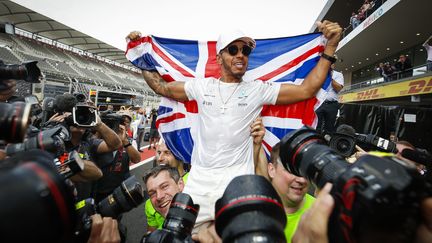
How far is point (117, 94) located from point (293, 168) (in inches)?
689

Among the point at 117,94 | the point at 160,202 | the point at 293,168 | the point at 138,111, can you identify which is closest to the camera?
the point at 293,168

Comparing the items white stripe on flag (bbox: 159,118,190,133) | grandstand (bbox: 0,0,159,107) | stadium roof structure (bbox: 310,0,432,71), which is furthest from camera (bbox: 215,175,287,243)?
grandstand (bbox: 0,0,159,107)

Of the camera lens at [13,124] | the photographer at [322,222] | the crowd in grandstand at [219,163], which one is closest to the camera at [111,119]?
the crowd in grandstand at [219,163]

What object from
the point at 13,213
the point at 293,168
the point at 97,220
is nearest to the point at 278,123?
the point at 293,168

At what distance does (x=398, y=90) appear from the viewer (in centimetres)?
1017

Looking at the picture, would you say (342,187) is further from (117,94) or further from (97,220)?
(117,94)

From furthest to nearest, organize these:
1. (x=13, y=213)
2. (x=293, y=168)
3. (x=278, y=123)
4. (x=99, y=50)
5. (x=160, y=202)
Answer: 1. (x=99, y=50)
2. (x=278, y=123)
3. (x=160, y=202)
4. (x=293, y=168)
5. (x=13, y=213)

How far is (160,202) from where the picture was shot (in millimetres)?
1992

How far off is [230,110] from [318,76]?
65 centimetres

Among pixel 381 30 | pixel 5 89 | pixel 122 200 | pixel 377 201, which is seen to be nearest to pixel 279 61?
pixel 122 200

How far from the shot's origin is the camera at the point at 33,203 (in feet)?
1.44

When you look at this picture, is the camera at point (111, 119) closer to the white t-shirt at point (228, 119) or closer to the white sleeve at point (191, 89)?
the white sleeve at point (191, 89)

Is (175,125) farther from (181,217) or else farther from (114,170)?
(181,217)

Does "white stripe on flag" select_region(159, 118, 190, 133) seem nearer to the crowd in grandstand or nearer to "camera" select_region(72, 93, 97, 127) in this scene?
the crowd in grandstand
